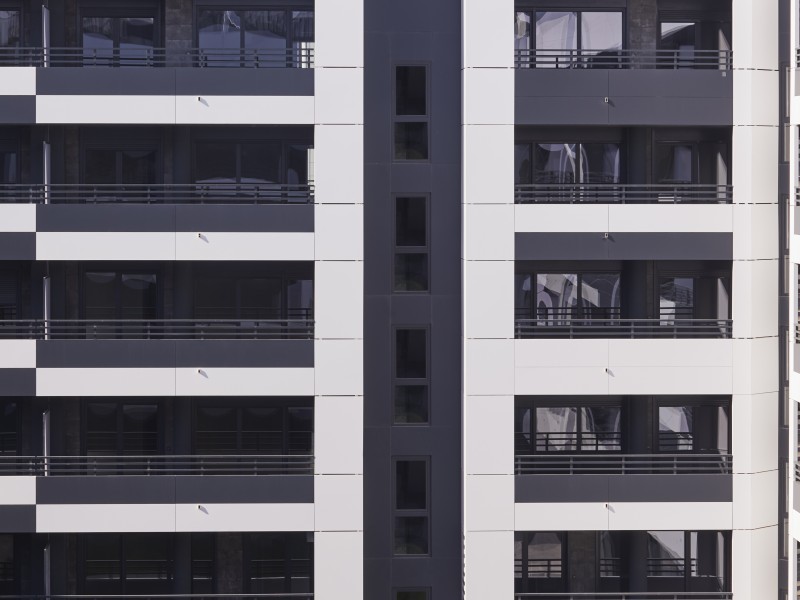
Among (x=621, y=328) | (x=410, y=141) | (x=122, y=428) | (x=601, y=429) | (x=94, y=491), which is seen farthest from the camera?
(x=601, y=429)

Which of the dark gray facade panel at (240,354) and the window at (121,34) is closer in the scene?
the dark gray facade panel at (240,354)

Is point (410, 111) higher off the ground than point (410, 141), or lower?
higher

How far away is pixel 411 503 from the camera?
2086cm

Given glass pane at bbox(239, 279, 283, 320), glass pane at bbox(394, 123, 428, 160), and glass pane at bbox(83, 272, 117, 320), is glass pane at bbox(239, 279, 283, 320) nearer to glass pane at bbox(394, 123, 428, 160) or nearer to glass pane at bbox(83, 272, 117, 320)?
glass pane at bbox(83, 272, 117, 320)

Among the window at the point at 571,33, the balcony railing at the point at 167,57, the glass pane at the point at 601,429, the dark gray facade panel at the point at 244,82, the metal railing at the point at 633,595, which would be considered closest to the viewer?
the dark gray facade panel at the point at 244,82

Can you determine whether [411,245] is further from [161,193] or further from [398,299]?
[161,193]

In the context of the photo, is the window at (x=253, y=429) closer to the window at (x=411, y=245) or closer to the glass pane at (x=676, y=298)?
the window at (x=411, y=245)

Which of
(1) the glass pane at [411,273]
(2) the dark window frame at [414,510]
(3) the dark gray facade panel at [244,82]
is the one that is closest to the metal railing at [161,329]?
(1) the glass pane at [411,273]

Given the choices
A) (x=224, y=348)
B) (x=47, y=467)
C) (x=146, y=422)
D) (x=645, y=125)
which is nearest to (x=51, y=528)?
(x=47, y=467)

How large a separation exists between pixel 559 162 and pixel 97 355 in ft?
34.1

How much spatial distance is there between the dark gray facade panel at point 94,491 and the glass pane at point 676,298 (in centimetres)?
1100

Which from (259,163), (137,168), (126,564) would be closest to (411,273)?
(259,163)

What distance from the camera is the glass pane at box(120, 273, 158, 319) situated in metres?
21.7

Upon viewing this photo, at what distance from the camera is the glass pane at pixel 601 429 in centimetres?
2181
